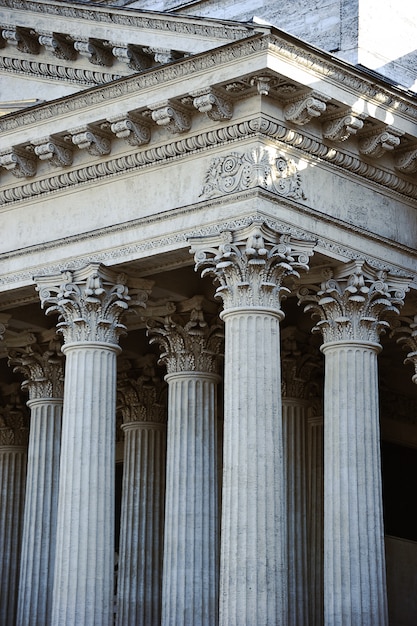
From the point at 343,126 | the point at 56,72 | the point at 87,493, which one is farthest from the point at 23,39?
the point at 87,493

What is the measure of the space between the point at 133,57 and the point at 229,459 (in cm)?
837

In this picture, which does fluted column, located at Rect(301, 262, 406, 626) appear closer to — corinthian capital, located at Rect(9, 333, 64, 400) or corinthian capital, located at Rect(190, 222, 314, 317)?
corinthian capital, located at Rect(190, 222, 314, 317)

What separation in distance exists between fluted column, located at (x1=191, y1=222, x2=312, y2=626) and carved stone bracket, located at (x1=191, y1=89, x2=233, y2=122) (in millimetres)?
2140

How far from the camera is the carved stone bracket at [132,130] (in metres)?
27.1

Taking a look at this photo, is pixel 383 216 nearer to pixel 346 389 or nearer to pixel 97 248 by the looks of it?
pixel 346 389

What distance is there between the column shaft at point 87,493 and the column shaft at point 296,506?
429cm

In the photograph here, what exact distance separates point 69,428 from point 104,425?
64 centimetres

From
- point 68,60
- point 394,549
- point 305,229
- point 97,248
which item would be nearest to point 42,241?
point 97,248

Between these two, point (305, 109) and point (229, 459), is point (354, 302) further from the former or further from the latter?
point (229, 459)

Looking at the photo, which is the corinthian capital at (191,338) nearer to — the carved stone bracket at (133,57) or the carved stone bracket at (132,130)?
the carved stone bracket at (132,130)

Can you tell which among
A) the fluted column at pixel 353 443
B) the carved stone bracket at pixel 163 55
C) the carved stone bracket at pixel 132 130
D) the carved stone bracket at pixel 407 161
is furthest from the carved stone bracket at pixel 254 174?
the carved stone bracket at pixel 163 55

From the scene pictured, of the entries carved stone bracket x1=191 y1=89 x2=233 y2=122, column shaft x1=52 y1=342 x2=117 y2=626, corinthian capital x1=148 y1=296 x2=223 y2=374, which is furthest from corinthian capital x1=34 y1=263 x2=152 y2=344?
carved stone bracket x1=191 y1=89 x2=233 y2=122

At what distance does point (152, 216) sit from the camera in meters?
27.1

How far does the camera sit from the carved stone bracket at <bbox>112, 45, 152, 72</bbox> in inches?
1118
